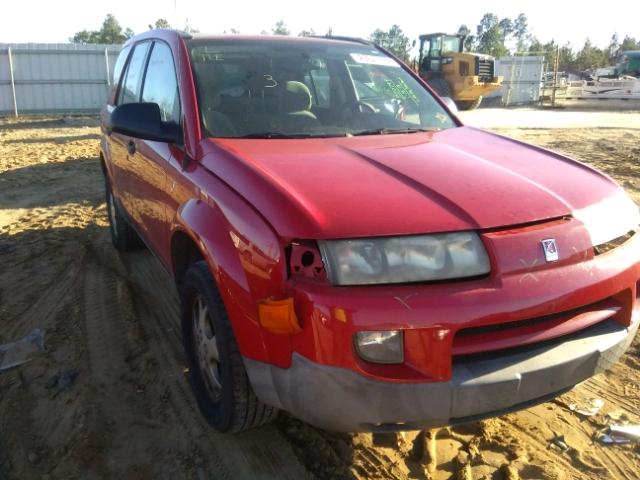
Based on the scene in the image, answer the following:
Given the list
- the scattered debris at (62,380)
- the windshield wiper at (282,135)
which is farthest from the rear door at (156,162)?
the scattered debris at (62,380)

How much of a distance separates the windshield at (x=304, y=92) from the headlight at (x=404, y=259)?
3.97ft

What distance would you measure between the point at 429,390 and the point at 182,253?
5.26 ft

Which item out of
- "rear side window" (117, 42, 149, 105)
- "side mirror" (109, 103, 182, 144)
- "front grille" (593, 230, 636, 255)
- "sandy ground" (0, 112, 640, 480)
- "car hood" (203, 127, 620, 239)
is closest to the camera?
"car hood" (203, 127, 620, 239)

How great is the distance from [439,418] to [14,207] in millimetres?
6777

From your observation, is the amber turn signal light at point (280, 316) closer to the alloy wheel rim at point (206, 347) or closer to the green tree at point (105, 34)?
the alloy wheel rim at point (206, 347)

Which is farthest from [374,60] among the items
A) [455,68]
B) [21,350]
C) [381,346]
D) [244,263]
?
[455,68]

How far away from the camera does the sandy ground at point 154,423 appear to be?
98.4 inches

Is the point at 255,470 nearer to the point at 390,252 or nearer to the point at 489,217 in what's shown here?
the point at 390,252

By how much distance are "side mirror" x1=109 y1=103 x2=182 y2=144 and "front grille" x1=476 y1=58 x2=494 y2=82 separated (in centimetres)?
2186

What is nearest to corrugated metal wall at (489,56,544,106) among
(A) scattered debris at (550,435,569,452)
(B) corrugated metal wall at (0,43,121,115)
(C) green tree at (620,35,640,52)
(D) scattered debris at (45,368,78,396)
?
(B) corrugated metal wall at (0,43,121,115)

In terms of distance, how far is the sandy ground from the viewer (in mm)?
2500

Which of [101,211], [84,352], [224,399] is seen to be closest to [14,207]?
[101,211]

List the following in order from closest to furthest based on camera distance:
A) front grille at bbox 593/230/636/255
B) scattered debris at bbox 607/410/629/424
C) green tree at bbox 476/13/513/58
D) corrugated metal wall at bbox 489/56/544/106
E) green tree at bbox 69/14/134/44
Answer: front grille at bbox 593/230/636/255 → scattered debris at bbox 607/410/629/424 → corrugated metal wall at bbox 489/56/544/106 → green tree at bbox 69/14/134/44 → green tree at bbox 476/13/513/58

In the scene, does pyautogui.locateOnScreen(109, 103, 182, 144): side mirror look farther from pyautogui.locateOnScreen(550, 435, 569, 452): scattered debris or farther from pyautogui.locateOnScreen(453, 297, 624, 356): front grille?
pyautogui.locateOnScreen(550, 435, 569, 452): scattered debris
